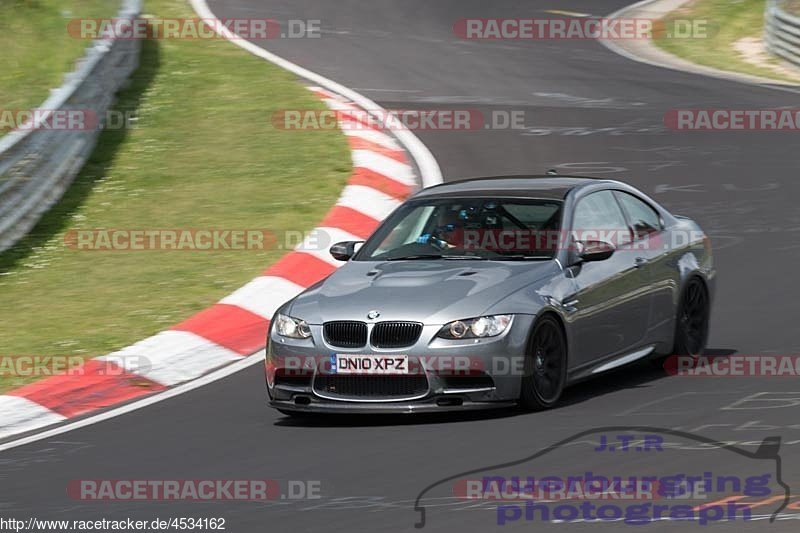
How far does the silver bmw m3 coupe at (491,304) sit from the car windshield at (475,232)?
0.03 feet

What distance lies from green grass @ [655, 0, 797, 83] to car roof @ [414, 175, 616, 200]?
43.7 feet

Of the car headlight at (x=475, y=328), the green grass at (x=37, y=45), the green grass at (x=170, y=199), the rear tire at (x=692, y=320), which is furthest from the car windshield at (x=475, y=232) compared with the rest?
the green grass at (x=37, y=45)

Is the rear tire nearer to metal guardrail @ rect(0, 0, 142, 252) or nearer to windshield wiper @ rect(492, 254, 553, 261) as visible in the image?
windshield wiper @ rect(492, 254, 553, 261)

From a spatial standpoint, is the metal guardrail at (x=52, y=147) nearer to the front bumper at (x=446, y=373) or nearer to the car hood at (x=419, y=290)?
the car hood at (x=419, y=290)

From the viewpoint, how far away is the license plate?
8.67 metres

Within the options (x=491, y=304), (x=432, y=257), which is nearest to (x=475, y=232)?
(x=432, y=257)

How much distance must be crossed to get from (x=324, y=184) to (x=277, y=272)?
9.44 feet

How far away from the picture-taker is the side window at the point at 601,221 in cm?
984

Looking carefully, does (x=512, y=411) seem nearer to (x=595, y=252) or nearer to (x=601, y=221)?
(x=595, y=252)

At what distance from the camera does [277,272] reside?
12836mm

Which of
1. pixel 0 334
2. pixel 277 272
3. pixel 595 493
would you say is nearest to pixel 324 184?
pixel 277 272

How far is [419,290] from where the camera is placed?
8.94m

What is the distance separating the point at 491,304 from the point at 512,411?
681 mm

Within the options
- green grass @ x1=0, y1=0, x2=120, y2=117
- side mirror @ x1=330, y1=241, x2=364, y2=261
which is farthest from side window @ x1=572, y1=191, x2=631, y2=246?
green grass @ x1=0, y1=0, x2=120, y2=117
